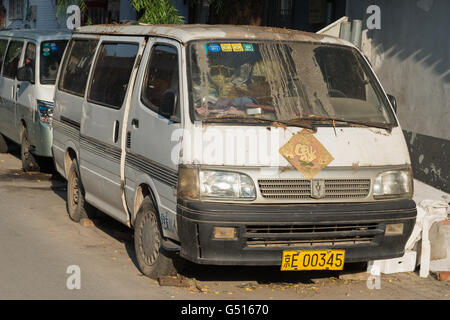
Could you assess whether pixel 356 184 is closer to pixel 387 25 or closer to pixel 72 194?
pixel 72 194

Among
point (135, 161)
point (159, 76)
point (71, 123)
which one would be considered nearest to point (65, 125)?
point (71, 123)

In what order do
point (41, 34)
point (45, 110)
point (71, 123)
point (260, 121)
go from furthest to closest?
point (41, 34) → point (45, 110) → point (71, 123) → point (260, 121)

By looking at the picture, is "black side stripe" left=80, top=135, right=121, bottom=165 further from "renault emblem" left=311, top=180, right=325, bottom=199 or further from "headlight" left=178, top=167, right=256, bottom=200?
"renault emblem" left=311, top=180, right=325, bottom=199

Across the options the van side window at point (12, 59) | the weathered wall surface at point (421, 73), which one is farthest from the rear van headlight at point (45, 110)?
the weathered wall surface at point (421, 73)

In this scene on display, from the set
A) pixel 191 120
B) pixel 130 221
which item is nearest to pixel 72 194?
pixel 130 221

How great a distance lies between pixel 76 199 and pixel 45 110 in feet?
9.69

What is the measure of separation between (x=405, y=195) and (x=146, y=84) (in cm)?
247

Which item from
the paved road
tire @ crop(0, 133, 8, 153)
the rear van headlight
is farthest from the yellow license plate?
tire @ crop(0, 133, 8, 153)

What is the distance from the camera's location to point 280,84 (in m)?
7.12

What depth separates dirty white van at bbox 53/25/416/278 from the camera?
6.46 meters

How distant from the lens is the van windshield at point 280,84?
22.5ft

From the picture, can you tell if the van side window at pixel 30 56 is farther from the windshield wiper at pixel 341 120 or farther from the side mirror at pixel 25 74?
the windshield wiper at pixel 341 120

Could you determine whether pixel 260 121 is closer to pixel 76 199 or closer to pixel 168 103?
pixel 168 103
